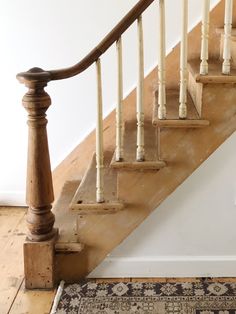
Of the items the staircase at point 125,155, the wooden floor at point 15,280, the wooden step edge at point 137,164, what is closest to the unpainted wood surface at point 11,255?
the wooden floor at point 15,280

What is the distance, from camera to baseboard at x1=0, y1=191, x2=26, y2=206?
3.31 metres

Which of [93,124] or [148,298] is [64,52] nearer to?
[93,124]

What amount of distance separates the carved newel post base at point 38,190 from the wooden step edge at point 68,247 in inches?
1.3

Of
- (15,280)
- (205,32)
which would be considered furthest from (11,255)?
(205,32)

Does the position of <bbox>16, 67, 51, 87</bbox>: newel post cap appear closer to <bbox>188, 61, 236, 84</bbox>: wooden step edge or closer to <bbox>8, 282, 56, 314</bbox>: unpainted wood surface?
<bbox>188, 61, 236, 84</bbox>: wooden step edge

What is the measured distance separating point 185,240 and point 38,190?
→ 0.80m

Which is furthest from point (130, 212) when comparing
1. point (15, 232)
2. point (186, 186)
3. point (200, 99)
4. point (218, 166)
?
point (15, 232)

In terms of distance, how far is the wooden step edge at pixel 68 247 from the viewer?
2297 millimetres

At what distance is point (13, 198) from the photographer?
3312mm

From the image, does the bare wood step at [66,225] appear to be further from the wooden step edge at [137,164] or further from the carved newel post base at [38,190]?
the wooden step edge at [137,164]

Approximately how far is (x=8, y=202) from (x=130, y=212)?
1315 millimetres

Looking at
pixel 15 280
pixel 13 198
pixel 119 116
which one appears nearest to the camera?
pixel 119 116

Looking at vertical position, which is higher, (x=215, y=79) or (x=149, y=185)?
(x=215, y=79)

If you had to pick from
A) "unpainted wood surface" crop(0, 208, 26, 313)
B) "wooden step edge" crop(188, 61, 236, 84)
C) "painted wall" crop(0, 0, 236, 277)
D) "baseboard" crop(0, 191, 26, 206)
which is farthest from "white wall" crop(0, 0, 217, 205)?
"wooden step edge" crop(188, 61, 236, 84)
